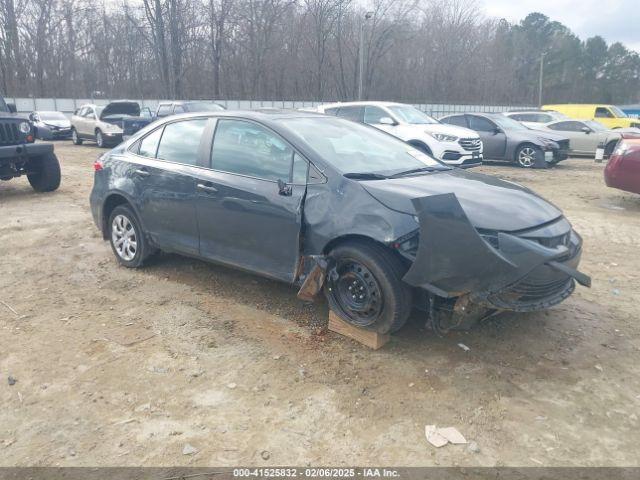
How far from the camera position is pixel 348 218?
11.7 feet

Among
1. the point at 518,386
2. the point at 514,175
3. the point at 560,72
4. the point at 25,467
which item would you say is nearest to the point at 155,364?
the point at 25,467

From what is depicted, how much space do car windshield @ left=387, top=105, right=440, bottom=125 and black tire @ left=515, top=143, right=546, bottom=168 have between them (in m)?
3.21

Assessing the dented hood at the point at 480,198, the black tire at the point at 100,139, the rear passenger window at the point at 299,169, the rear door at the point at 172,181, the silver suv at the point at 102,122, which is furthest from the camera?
the black tire at the point at 100,139

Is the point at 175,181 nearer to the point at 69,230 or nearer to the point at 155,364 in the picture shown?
the point at 155,364

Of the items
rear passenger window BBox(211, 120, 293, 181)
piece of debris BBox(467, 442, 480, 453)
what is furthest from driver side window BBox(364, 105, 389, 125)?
piece of debris BBox(467, 442, 480, 453)

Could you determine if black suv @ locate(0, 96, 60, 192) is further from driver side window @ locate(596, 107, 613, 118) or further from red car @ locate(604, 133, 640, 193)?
driver side window @ locate(596, 107, 613, 118)

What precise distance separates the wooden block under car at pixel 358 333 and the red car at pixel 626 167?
6464 millimetres

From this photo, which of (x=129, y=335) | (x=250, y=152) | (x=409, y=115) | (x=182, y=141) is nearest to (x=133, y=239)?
(x=182, y=141)

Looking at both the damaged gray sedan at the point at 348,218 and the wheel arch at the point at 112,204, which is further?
the wheel arch at the point at 112,204

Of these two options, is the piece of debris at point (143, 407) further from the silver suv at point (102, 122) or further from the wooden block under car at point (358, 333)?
the silver suv at point (102, 122)

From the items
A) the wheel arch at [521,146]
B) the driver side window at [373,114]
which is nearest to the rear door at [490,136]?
the wheel arch at [521,146]

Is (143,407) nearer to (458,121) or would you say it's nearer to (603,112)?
(458,121)

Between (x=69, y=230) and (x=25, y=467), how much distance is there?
16.7ft

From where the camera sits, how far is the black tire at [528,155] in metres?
14.2
